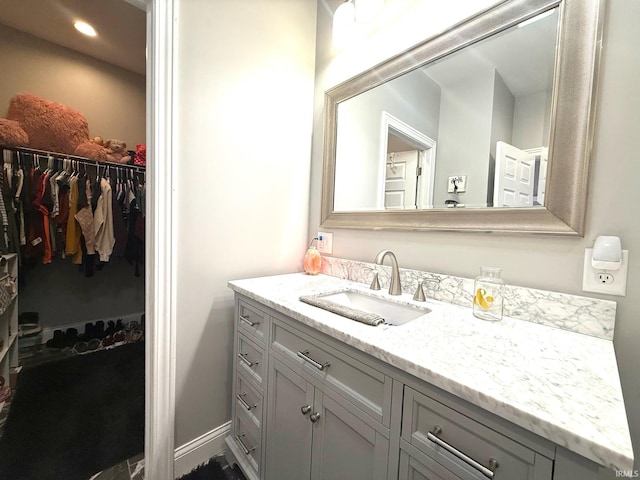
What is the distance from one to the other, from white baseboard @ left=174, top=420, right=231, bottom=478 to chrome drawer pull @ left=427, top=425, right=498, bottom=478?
1.22 metres

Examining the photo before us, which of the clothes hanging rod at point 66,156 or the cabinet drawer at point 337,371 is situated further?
the clothes hanging rod at point 66,156

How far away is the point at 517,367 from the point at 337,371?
432mm

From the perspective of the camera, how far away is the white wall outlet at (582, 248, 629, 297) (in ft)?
2.36

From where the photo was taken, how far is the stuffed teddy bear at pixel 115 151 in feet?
7.43

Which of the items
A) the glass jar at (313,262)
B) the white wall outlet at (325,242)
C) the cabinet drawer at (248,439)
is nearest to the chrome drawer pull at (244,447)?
the cabinet drawer at (248,439)

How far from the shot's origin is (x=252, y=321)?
1111 millimetres

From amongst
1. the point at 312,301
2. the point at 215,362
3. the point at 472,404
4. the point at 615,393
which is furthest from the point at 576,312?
the point at 215,362

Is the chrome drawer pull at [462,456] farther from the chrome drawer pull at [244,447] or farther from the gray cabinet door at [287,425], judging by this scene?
the chrome drawer pull at [244,447]

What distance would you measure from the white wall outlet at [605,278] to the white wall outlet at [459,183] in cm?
42

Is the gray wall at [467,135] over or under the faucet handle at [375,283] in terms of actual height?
over

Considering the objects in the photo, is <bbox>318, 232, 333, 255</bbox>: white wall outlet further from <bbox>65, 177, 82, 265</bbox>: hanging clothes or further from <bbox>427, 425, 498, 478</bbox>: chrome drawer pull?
<bbox>65, 177, 82, 265</bbox>: hanging clothes

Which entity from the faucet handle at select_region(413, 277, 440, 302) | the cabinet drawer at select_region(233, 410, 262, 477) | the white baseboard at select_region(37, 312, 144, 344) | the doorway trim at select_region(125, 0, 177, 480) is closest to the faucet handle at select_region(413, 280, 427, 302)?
the faucet handle at select_region(413, 277, 440, 302)

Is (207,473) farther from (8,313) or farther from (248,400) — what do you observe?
(8,313)

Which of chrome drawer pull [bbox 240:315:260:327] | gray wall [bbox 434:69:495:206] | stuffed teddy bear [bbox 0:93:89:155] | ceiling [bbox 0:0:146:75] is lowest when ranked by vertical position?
chrome drawer pull [bbox 240:315:260:327]
